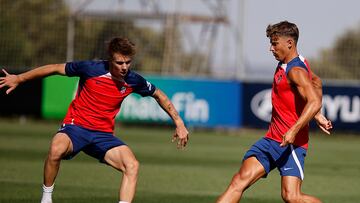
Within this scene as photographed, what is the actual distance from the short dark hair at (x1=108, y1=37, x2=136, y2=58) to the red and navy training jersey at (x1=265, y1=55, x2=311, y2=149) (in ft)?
5.40

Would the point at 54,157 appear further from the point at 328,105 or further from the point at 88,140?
the point at 328,105

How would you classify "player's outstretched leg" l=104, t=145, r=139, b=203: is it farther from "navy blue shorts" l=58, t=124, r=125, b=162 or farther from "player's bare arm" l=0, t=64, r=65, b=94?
"player's bare arm" l=0, t=64, r=65, b=94

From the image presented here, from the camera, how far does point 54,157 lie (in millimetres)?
10250

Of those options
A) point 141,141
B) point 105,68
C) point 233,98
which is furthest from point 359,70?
point 105,68

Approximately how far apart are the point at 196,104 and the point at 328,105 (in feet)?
13.6

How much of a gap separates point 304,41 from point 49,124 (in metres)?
9.64

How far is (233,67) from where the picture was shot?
3278 centimetres

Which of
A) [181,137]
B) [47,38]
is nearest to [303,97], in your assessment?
[181,137]

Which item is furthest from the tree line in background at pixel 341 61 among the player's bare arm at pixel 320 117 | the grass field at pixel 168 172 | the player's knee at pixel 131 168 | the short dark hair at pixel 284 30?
the short dark hair at pixel 284 30

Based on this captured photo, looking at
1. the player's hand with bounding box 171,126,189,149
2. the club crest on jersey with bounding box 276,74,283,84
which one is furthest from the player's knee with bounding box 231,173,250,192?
the player's hand with bounding box 171,126,189,149

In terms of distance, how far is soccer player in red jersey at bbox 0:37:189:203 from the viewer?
10.3 metres

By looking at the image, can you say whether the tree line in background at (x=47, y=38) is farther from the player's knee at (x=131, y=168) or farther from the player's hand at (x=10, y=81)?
the player's knee at (x=131, y=168)

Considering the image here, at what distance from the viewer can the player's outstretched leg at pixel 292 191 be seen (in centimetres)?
935

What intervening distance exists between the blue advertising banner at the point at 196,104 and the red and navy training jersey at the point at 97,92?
19.0 metres
